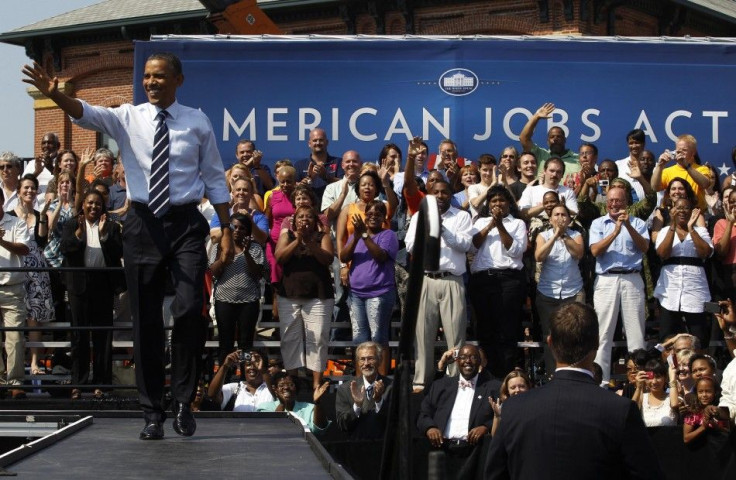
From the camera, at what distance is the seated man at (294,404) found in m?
11.7

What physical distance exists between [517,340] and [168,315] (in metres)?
3.45

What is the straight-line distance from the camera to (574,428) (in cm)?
563

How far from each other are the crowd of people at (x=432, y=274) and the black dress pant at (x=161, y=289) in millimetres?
4299

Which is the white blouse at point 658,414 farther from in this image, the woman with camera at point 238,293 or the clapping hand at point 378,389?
the woman with camera at point 238,293

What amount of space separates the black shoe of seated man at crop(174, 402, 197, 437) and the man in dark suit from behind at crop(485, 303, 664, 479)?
219 cm

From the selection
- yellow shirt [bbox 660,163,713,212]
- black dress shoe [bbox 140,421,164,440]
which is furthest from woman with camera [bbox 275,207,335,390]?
black dress shoe [bbox 140,421,164,440]

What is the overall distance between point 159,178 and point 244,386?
504 cm

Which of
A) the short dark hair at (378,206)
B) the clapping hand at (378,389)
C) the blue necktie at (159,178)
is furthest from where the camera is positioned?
the short dark hair at (378,206)

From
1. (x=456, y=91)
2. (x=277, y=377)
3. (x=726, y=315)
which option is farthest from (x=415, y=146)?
(x=726, y=315)

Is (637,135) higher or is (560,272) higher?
→ (637,135)

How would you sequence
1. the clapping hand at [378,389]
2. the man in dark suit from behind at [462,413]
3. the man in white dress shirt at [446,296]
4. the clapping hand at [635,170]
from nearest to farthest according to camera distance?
the man in dark suit from behind at [462,413], the clapping hand at [378,389], the man in white dress shirt at [446,296], the clapping hand at [635,170]

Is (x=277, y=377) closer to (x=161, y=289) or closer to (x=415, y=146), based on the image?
(x=415, y=146)

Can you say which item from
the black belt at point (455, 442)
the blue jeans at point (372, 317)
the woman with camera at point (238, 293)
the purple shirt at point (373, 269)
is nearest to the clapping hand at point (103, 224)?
the woman with camera at point (238, 293)

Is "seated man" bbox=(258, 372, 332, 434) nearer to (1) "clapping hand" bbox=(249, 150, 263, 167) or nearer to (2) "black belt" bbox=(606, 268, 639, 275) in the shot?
(1) "clapping hand" bbox=(249, 150, 263, 167)
